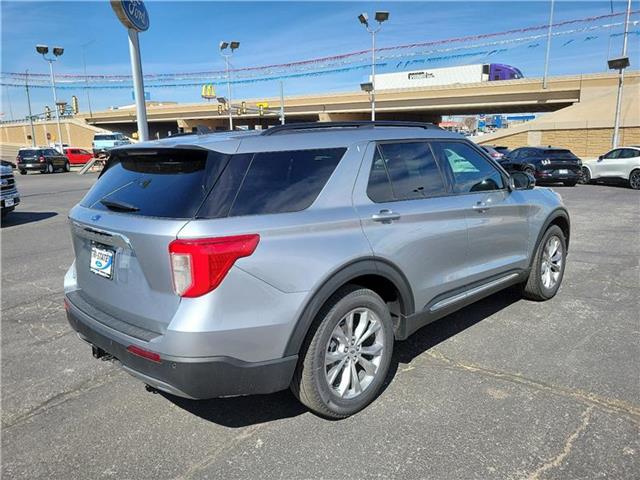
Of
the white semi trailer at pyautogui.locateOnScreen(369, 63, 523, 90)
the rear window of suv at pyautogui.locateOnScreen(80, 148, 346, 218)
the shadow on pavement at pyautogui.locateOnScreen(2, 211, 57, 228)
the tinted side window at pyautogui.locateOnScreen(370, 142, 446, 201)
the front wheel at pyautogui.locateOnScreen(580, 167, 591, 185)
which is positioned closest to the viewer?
the rear window of suv at pyautogui.locateOnScreen(80, 148, 346, 218)

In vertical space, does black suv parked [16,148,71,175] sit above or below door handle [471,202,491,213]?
below

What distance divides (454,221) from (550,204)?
1.90m

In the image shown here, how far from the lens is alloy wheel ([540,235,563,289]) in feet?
Answer: 16.6

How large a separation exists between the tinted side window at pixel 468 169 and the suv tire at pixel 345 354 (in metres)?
1.39

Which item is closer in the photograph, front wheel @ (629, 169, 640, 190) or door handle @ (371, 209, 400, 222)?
door handle @ (371, 209, 400, 222)

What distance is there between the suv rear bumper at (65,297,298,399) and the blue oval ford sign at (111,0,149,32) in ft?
26.7

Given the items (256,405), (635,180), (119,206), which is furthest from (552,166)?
(119,206)

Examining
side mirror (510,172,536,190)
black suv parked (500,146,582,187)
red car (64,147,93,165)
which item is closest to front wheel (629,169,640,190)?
black suv parked (500,146,582,187)

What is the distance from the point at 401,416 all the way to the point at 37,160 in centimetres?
3570

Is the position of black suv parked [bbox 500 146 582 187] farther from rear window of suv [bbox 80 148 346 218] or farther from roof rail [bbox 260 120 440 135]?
rear window of suv [bbox 80 148 346 218]

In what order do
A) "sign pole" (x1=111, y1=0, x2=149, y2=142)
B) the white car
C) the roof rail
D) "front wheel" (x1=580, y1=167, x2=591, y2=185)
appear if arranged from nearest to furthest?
the roof rail, "sign pole" (x1=111, y1=0, x2=149, y2=142), the white car, "front wheel" (x1=580, y1=167, x2=591, y2=185)

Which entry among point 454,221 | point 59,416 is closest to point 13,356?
point 59,416

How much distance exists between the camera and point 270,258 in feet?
8.35

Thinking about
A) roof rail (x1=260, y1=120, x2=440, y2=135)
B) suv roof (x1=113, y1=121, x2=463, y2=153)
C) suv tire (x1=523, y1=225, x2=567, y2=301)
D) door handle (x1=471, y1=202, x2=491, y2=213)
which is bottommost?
suv tire (x1=523, y1=225, x2=567, y2=301)
